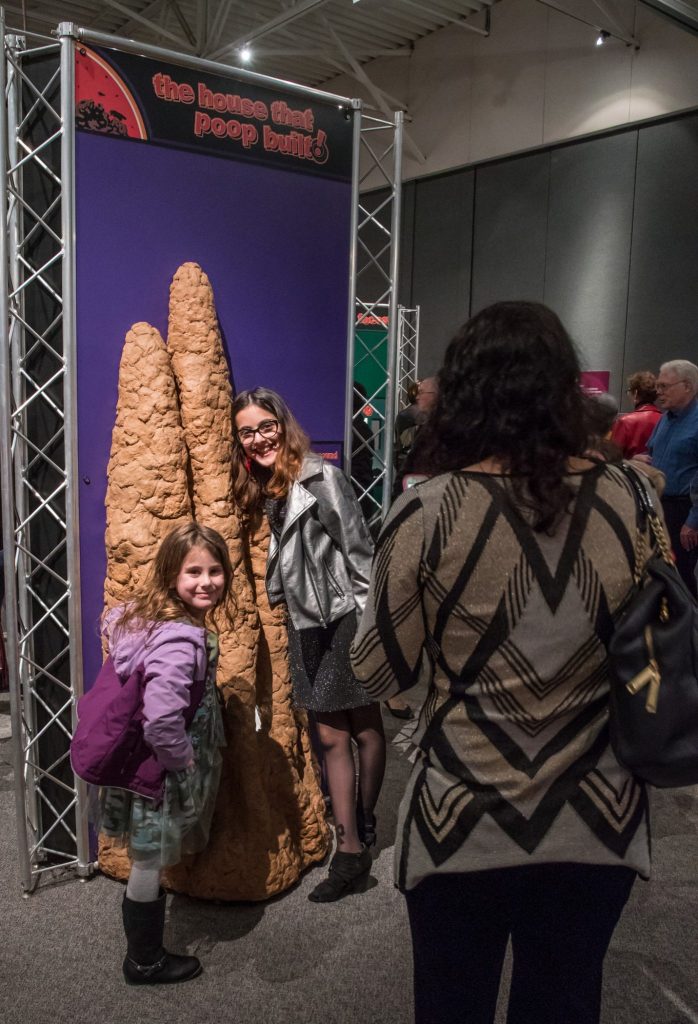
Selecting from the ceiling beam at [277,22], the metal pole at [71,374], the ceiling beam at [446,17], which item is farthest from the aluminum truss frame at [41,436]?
the ceiling beam at [446,17]

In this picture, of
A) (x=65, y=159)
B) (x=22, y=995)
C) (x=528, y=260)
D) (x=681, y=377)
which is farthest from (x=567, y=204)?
(x=22, y=995)

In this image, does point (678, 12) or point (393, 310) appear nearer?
point (393, 310)

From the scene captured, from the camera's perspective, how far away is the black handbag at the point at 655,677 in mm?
1285

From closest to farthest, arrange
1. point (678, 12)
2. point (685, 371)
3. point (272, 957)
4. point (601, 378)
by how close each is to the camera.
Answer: point (272, 957)
point (685, 371)
point (678, 12)
point (601, 378)

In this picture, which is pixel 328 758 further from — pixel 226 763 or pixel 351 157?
pixel 351 157

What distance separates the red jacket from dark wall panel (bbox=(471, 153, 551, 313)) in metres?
3.65

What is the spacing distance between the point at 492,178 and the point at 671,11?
11.4 feet

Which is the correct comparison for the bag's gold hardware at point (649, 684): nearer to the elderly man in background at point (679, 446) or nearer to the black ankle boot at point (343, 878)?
the black ankle boot at point (343, 878)

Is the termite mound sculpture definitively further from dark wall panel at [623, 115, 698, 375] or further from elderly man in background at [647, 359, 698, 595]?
dark wall panel at [623, 115, 698, 375]

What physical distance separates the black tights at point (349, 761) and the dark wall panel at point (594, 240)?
6416 mm

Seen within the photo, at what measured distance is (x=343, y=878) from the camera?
111 inches

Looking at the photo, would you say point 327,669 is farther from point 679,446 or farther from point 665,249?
point 665,249

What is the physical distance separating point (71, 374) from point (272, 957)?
1.93 m

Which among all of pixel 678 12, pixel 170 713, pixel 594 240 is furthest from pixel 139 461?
pixel 594 240
